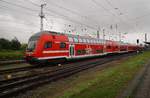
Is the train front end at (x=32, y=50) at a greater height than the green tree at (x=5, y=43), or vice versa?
the green tree at (x=5, y=43)

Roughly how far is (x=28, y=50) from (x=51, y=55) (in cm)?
232

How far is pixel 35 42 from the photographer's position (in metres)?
19.5

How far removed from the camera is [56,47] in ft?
68.9

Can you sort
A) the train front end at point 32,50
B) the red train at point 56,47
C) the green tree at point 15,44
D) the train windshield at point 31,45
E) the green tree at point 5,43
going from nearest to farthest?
the train front end at point 32,50 → the red train at point 56,47 → the train windshield at point 31,45 → the green tree at point 5,43 → the green tree at point 15,44

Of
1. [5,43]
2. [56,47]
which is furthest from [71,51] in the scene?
[5,43]

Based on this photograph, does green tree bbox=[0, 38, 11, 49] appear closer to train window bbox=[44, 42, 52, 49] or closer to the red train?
the red train

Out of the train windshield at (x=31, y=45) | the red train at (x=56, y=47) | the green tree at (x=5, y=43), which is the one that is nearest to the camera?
the red train at (x=56, y=47)

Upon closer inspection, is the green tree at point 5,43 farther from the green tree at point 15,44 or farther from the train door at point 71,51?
the train door at point 71,51

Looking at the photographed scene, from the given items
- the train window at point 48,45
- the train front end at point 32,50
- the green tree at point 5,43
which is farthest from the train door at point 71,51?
the green tree at point 5,43

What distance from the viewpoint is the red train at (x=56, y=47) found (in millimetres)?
19098

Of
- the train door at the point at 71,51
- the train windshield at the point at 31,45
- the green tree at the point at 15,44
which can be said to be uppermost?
the green tree at the point at 15,44

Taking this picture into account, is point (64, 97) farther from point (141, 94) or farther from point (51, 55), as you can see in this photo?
point (51, 55)

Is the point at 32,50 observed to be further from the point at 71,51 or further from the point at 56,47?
the point at 71,51

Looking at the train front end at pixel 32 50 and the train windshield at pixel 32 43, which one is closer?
the train front end at pixel 32 50
